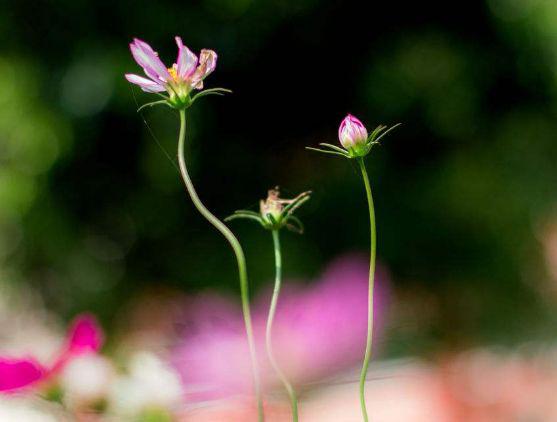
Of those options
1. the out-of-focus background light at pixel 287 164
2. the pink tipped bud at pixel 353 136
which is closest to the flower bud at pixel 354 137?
the pink tipped bud at pixel 353 136

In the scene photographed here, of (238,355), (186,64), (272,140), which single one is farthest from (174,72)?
(272,140)

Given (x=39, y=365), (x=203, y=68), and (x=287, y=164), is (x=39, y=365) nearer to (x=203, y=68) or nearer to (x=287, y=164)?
(x=203, y=68)

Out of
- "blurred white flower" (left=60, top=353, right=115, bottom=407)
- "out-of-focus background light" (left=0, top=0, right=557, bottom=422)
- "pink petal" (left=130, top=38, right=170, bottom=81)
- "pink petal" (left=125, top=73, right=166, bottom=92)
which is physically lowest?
"blurred white flower" (left=60, top=353, right=115, bottom=407)

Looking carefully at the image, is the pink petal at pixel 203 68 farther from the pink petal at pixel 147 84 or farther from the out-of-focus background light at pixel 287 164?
the out-of-focus background light at pixel 287 164

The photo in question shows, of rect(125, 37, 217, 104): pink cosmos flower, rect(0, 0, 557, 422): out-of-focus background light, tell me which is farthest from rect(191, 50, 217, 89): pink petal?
rect(0, 0, 557, 422): out-of-focus background light

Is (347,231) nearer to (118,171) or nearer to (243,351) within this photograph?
(118,171)

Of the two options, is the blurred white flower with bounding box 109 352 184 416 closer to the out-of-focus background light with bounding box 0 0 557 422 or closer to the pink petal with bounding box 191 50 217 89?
the pink petal with bounding box 191 50 217 89
